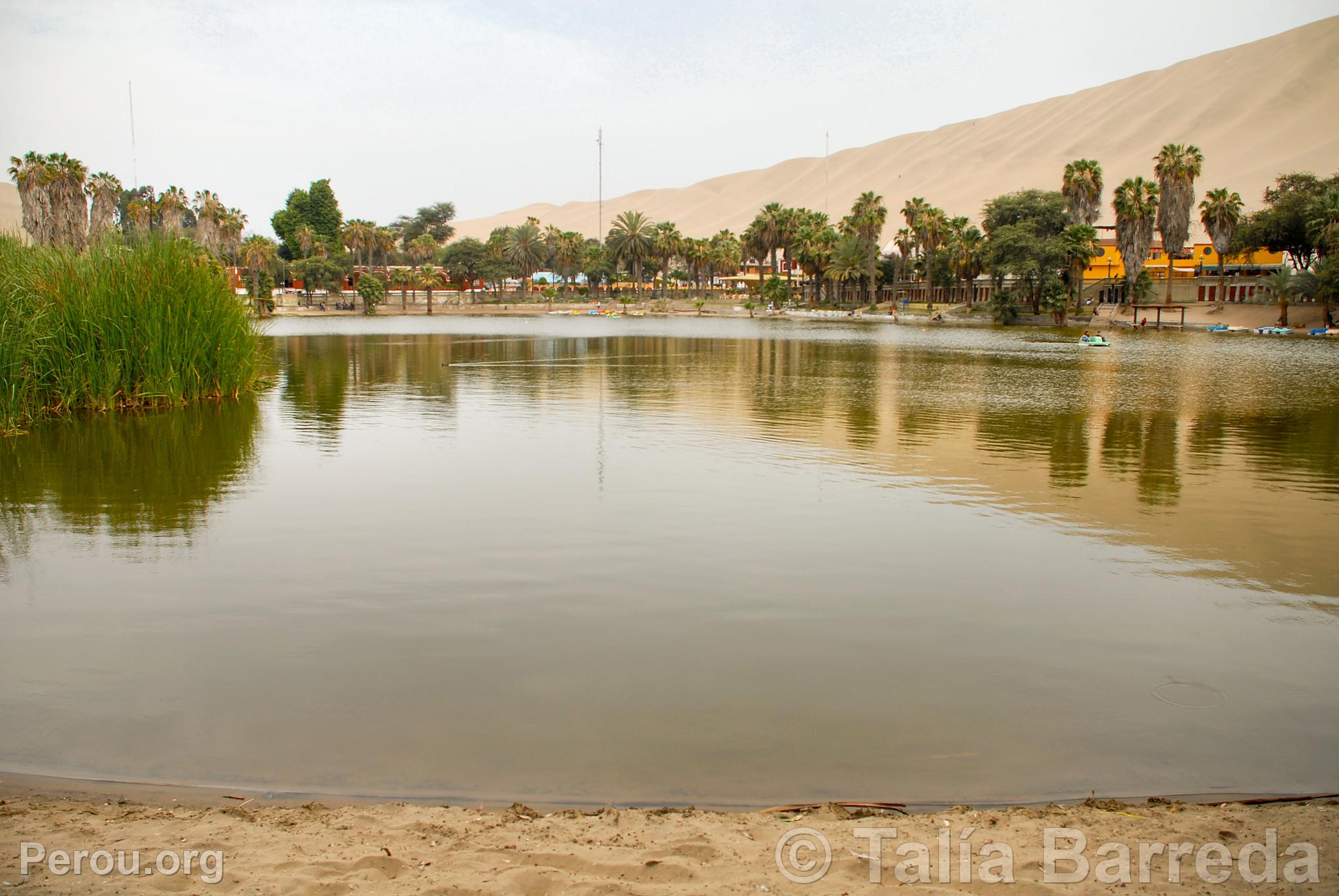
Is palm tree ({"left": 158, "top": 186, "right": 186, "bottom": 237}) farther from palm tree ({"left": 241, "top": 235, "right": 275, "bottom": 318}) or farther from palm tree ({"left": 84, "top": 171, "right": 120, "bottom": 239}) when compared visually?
palm tree ({"left": 241, "top": 235, "right": 275, "bottom": 318})

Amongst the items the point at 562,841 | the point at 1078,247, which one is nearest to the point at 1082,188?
the point at 1078,247

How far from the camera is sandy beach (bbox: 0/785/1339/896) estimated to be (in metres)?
4.20

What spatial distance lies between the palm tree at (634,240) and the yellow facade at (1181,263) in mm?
61766

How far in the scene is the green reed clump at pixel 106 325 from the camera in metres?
17.8

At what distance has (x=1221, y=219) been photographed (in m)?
82.9

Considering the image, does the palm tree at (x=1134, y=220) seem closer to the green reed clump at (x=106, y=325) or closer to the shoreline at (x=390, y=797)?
the green reed clump at (x=106, y=325)

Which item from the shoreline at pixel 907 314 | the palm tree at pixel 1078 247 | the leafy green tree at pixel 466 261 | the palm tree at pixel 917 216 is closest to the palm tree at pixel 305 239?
the leafy green tree at pixel 466 261

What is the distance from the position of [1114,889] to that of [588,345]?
48.8 m

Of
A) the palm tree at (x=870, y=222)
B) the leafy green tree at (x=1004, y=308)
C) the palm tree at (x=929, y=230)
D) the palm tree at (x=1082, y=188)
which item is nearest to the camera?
the leafy green tree at (x=1004, y=308)

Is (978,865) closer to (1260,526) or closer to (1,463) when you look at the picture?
(1260,526)

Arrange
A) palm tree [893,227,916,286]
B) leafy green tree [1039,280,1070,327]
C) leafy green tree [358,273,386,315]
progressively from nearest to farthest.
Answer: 1. leafy green tree [1039,280,1070,327]
2. palm tree [893,227,916,286]
3. leafy green tree [358,273,386,315]

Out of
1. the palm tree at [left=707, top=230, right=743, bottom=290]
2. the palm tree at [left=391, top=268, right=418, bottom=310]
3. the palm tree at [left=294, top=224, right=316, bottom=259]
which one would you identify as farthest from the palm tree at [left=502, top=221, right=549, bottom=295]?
the palm tree at [left=294, top=224, right=316, bottom=259]

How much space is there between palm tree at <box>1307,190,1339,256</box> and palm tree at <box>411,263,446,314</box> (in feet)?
302

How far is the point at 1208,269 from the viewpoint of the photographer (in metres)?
94.1
